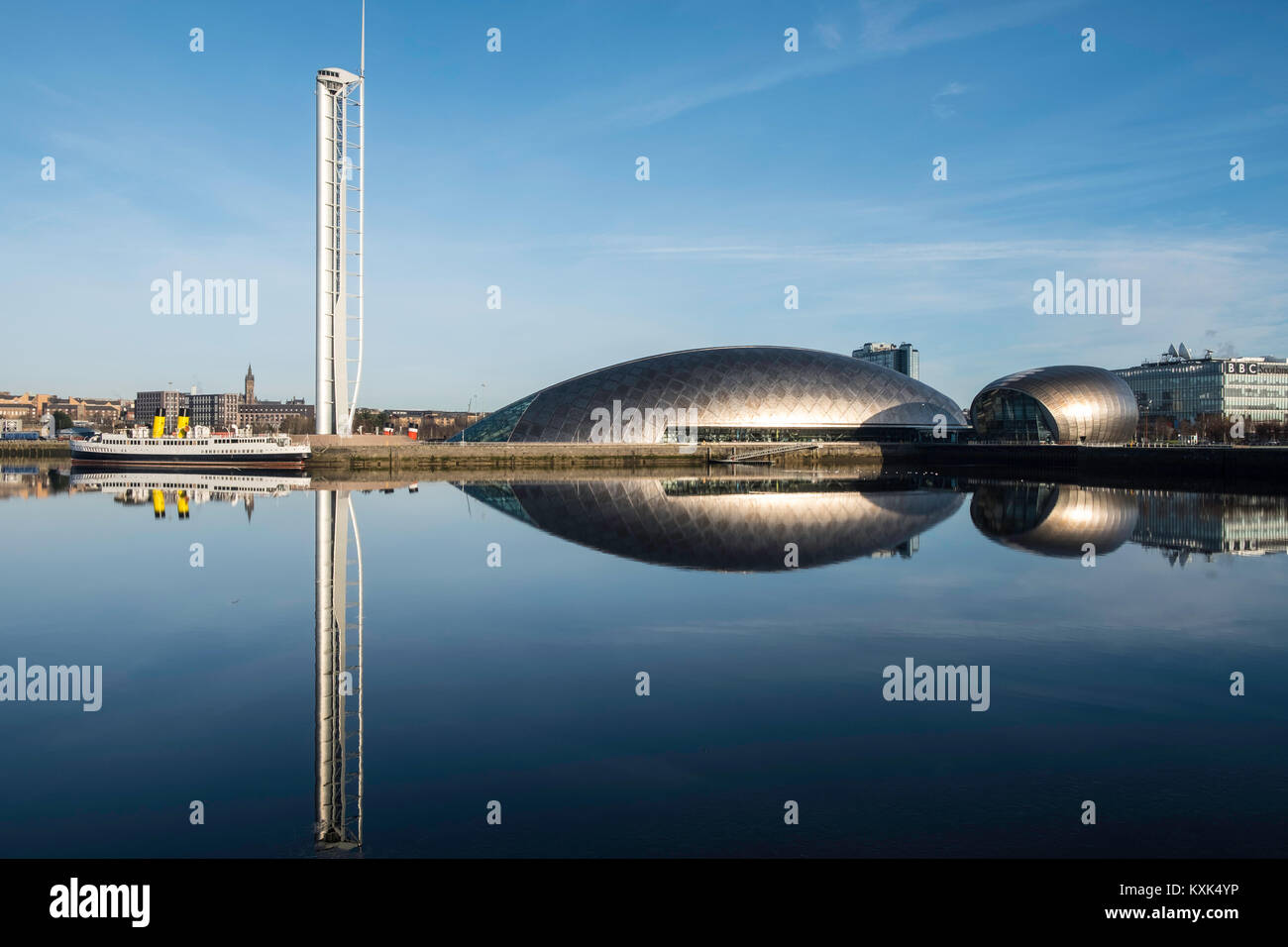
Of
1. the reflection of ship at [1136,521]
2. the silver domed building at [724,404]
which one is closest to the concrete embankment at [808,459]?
the silver domed building at [724,404]

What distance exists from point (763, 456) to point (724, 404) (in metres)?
6.08

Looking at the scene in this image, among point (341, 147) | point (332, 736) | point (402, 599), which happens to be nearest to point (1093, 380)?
point (341, 147)

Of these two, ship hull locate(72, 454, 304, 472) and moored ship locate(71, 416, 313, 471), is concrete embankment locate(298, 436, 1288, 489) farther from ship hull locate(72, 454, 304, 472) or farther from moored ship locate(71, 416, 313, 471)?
moored ship locate(71, 416, 313, 471)

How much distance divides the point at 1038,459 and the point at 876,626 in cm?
5160

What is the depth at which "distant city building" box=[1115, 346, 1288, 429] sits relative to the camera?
127 m

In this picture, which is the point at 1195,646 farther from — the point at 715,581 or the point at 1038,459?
the point at 1038,459

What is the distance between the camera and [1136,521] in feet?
80.2

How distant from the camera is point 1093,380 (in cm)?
6556

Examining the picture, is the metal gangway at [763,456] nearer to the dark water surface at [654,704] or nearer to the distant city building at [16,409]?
the dark water surface at [654,704]

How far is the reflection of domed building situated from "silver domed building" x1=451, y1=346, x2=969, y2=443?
103 ft

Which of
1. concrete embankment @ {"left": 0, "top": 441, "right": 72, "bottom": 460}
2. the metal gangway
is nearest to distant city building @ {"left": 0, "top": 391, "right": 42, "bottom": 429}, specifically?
concrete embankment @ {"left": 0, "top": 441, "right": 72, "bottom": 460}

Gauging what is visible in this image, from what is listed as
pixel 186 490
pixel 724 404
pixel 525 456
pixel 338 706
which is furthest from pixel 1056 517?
pixel 724 404

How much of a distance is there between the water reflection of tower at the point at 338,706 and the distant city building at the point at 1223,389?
129 meters

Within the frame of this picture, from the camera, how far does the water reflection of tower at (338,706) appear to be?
5398mm
